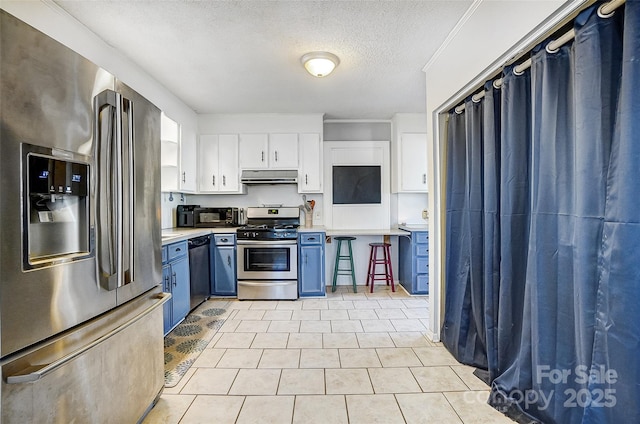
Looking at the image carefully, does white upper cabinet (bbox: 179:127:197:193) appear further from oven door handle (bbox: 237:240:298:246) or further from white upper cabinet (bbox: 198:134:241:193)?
oven door handle (bbox: 237:240:298:246)

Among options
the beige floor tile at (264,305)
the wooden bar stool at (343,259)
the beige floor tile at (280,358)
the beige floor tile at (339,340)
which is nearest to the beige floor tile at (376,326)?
the beige floor tile at (339,340)

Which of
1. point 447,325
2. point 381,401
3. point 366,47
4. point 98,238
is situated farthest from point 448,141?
point 98,238

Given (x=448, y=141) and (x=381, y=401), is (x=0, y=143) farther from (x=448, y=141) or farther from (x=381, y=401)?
(x=448, y=141)

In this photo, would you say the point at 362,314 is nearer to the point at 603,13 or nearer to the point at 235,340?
the point at 235,340

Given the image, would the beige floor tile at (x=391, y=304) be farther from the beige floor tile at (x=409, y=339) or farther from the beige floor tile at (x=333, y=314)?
the beige floor tile at (x=409, y=339)

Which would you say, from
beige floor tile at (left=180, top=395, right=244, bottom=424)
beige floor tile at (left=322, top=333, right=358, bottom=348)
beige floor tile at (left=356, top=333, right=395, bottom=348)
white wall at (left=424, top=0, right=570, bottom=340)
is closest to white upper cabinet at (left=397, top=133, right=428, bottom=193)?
white wall at (left=424, top=0, right=570, bottom=340)

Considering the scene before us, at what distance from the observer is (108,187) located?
4.41ft

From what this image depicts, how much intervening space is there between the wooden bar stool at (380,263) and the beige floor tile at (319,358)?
6.08ft

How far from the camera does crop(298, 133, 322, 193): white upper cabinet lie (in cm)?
417

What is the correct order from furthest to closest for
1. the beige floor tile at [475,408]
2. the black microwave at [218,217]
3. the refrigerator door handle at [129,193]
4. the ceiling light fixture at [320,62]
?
the black microwave at [218,217]
the ceiling light fixture at [320,62]
the beige floor tile at [475,408]
the refrigerator door handle at [129,193]

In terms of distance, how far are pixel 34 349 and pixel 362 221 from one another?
12.8 feet

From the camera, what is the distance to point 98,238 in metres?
1.30

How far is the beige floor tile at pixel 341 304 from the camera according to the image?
3.54 meters

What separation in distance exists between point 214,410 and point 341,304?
2.10 m
